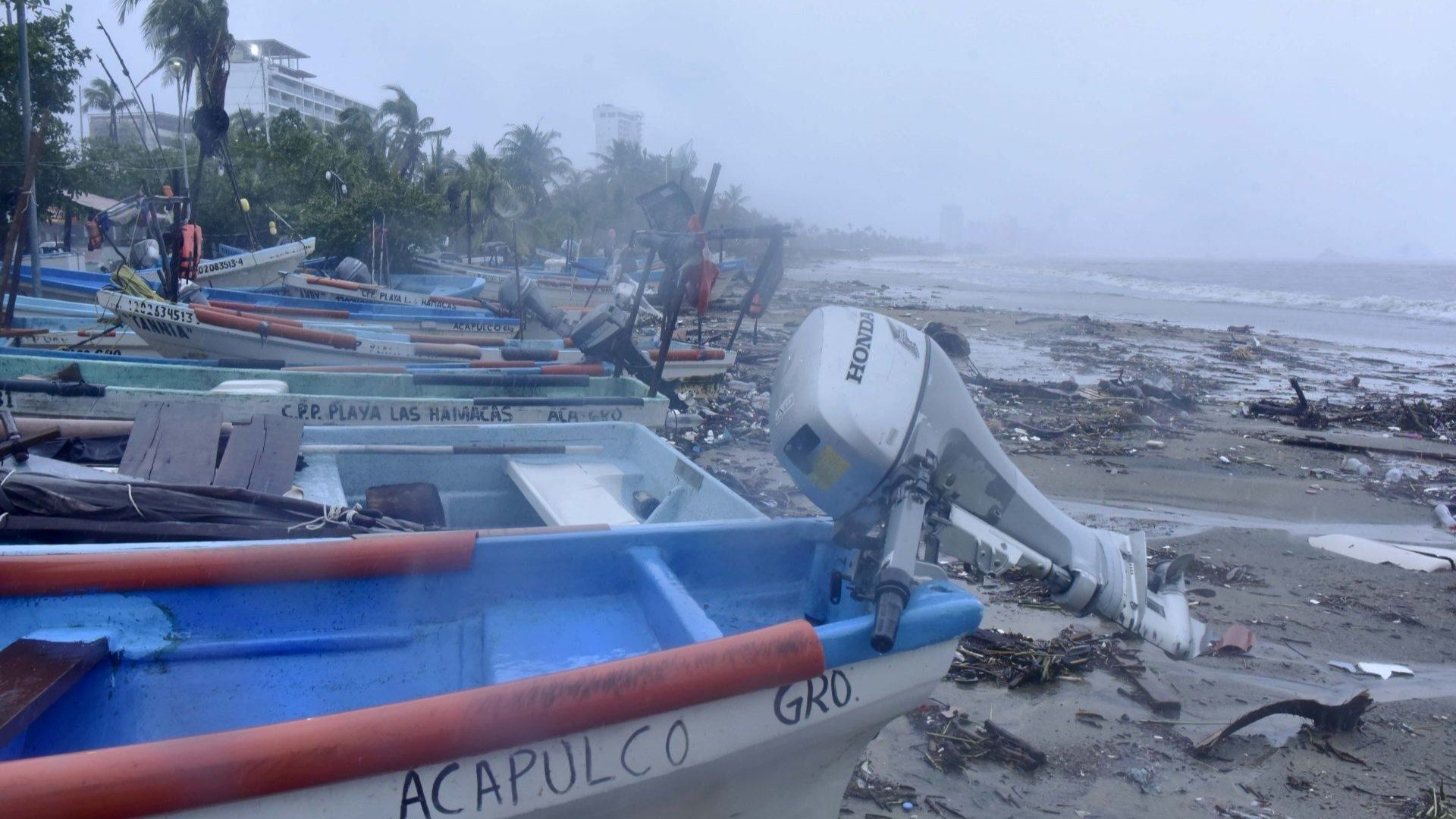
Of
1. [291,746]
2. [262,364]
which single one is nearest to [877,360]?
[291,746]

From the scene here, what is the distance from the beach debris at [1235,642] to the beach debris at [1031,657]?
1.92ft

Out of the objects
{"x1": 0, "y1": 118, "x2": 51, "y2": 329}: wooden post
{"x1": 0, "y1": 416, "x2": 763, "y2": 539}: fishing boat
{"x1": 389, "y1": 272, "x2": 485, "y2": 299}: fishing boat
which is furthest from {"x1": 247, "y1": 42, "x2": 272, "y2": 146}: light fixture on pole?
{"x1": 0, "y1": 416, "x2": 763, "y2": 539}: fishing boat

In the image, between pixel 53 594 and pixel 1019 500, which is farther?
pixel 1019 500

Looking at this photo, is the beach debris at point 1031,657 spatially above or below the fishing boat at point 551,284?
below

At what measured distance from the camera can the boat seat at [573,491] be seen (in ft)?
13.3

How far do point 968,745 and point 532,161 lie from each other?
5415 centimetres

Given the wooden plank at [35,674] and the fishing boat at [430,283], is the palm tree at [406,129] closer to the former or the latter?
the fishing boat at [430,283]

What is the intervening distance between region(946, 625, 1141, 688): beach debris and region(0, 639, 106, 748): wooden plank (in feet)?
11.8

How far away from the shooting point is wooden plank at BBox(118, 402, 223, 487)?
380cm

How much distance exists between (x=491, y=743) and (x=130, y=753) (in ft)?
2.13

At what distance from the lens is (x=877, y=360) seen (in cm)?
285

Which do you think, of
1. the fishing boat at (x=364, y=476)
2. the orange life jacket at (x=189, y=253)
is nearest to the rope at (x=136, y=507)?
the fishing boat at (x=364, y=476)

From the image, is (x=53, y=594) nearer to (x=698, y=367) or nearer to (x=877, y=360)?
(x=877, y=360)

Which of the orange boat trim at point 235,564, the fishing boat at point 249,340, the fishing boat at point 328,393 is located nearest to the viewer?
the orange boat trim at point 235,564
